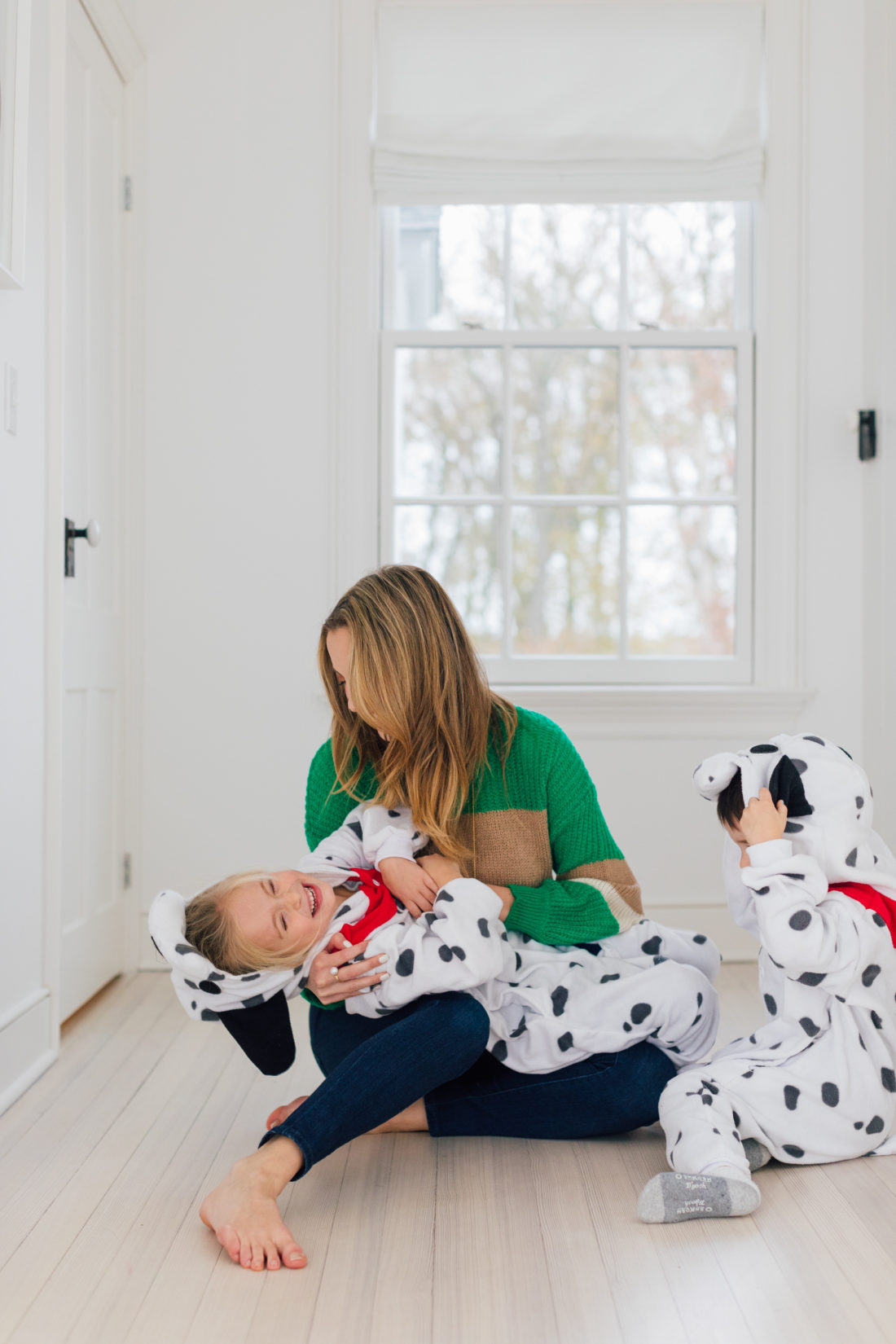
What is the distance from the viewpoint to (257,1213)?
129 cm

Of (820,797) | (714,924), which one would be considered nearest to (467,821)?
(820,797)

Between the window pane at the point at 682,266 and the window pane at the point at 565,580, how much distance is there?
0.56 m

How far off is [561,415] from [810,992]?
5.87 feet

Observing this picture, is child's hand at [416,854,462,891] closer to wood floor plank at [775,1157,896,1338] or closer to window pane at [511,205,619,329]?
wood floor plank at [775,1157,896,1338]

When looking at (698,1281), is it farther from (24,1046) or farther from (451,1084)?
(24,1046)

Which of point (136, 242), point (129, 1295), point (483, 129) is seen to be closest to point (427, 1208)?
point (129, 1295)

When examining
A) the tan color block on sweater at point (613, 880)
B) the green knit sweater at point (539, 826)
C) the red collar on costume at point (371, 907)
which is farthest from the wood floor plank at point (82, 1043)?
the tan color block on sweater at point (613, 880)

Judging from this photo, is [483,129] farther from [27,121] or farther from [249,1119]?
[249,1119]

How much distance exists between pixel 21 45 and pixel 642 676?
193cm

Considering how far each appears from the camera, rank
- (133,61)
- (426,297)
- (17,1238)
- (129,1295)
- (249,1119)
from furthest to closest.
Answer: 1. (426,297)
2. (133,61)
3. (249,1119)
4. (17,1238)
5. (129,1295)

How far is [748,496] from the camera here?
113 inches

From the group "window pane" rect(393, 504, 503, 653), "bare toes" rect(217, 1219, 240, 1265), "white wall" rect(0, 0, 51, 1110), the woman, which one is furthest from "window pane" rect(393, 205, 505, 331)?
"bare toes" rect(217, 1219, 240, 1265)

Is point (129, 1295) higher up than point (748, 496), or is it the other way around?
point (748, 496)

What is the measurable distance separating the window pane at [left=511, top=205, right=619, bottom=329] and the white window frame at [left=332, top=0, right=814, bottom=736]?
1.26ft
